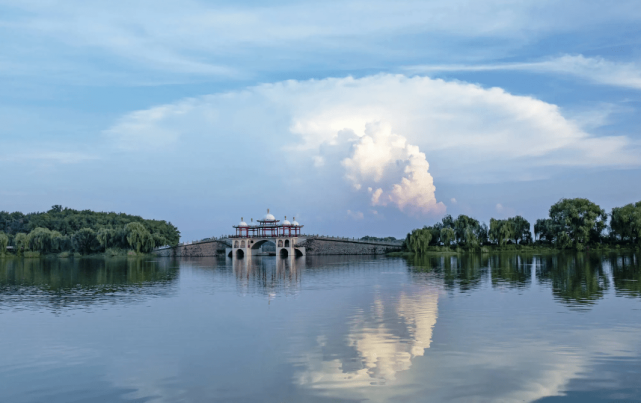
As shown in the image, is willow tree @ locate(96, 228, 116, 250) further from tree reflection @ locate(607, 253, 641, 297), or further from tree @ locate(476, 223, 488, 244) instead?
tree reflection @ locate(607, 253, 641, 297)

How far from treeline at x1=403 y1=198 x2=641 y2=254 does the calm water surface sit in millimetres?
50678

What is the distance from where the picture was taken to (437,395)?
11273mm

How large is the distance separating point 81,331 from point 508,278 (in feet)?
93.5

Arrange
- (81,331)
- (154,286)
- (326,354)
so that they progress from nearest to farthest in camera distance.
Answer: (326,354) < (81,331) < (154,286)

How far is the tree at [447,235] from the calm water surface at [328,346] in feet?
169

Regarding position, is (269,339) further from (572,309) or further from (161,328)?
(572,309)

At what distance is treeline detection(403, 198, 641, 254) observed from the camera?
250 feet

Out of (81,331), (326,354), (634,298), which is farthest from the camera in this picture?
(634,298)

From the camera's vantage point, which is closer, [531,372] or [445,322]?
[531,372]

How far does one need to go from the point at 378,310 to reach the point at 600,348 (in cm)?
963

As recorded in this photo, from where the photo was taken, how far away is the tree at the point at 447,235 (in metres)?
81.2

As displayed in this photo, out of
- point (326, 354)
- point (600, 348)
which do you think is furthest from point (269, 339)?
point (600, 348)

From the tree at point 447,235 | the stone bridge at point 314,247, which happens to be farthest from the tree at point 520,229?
the stone bridge at point 314,247

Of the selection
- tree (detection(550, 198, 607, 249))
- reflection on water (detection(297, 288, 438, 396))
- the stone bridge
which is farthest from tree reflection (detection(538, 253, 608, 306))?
the stone bridge
